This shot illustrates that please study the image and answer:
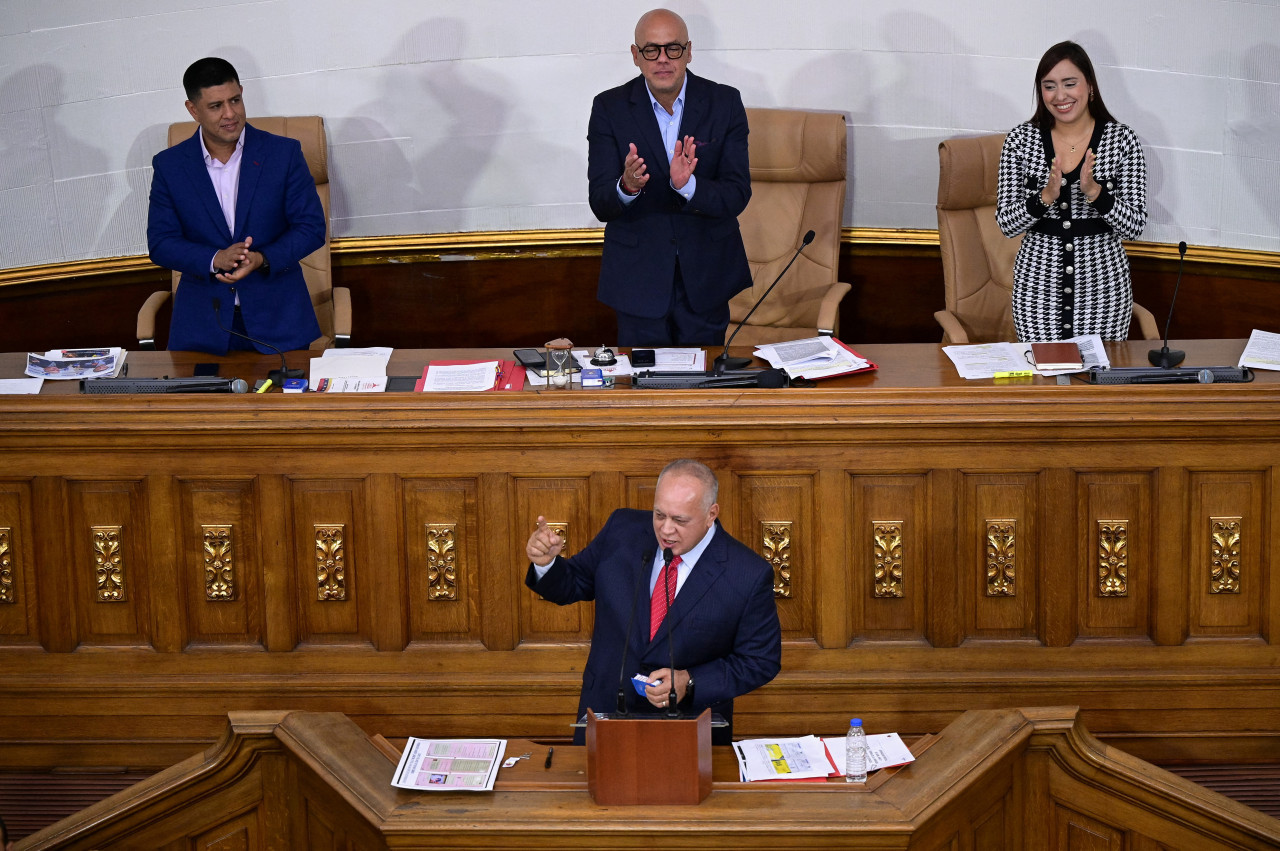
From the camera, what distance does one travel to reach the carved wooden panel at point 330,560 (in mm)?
3701

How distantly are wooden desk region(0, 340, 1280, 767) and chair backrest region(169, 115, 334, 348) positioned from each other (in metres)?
1.47

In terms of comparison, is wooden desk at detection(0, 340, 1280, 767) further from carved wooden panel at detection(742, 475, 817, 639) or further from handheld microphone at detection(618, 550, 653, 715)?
handheld microphone at detection(618, 550, 653, 715)

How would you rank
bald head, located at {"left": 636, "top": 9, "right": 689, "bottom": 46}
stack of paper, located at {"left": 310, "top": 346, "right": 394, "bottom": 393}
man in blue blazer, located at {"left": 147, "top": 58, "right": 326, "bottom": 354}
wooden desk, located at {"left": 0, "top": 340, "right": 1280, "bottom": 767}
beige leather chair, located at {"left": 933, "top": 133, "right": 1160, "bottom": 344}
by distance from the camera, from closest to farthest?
wooden desk, located at {"left": 0, "top": 340, "right": 1280, "bottom": 767} < stack of paper, located at {"left": 310, "top": 346, "right": 394, "bottom": 393} < bald head, located at {"left": 636, "top": 9, "right": 689, "bottom": 46} < man in blue blazer, located at {"left": 147, "top": 58, "right": 326, "bottom": 354} < beige leather chair, located at {"left": 933, "top": 133, "right": 1160, "bottom": 344}

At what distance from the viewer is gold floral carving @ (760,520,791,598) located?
12.0ft

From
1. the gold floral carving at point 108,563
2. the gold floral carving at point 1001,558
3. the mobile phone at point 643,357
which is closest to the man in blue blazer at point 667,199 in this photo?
the mobile phone at point 643,357

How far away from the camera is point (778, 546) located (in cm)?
367

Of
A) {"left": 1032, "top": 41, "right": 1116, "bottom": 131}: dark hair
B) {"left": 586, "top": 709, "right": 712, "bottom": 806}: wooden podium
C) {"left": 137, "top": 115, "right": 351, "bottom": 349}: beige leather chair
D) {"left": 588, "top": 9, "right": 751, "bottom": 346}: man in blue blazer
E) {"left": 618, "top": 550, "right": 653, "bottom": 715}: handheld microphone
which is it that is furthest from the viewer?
{"left": 137, "top": 115, "right": 351, "bottom": 349}: beige leather chair

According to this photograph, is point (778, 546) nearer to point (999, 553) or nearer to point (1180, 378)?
point (999, 553)

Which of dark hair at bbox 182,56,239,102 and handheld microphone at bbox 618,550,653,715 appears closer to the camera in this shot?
handheld microphone at bbox 618,550,653,715

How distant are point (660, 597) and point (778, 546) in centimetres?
62

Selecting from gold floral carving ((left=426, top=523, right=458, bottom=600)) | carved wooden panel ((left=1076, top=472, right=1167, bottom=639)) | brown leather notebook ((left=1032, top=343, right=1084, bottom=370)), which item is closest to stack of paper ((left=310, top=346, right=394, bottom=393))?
gold floral carving ((left=426, top=523, right=458, bottom=600))

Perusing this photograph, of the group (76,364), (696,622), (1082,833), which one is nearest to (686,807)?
(696,622)

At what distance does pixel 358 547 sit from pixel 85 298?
256 cm

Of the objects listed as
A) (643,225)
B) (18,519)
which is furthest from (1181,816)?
(18,519)
